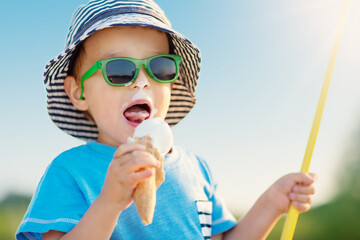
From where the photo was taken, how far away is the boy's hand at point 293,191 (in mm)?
2426

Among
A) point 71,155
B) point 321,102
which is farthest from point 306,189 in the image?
point 71,155

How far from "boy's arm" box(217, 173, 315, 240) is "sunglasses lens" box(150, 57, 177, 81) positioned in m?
0.85

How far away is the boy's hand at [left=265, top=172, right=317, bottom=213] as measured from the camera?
7.96 ft

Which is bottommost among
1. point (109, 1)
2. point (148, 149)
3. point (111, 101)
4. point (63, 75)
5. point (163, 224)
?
point (163, 224)

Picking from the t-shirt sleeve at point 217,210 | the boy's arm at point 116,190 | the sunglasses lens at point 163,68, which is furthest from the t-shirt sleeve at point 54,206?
the t-shirt sleeve at point 217,210

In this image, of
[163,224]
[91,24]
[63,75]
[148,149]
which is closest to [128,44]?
[91,24]

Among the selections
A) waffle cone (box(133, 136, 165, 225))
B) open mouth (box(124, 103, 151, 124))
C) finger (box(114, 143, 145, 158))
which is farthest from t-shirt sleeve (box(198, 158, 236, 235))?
finger (box(114, 143, 145, 158))

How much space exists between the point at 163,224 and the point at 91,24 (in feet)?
3.75

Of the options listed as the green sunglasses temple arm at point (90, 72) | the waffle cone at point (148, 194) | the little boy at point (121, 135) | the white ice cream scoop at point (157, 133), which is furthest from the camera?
the green sunglasses temple arm at point (90, 72)

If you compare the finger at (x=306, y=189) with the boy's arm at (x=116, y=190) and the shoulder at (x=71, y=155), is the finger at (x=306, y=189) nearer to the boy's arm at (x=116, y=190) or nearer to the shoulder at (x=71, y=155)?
the boy's arm at (x=116, y=190)

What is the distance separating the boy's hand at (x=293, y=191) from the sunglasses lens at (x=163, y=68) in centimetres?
84

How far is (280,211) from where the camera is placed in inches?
102

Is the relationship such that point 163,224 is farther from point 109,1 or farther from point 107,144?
point 109,1

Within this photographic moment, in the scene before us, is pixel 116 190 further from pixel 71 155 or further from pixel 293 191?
pixel 293 191
